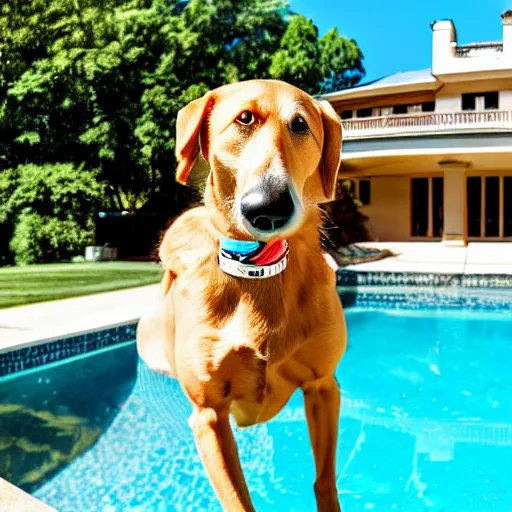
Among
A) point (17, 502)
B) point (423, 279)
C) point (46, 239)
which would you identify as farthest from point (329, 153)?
point (46, 239)

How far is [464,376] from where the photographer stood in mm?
6547

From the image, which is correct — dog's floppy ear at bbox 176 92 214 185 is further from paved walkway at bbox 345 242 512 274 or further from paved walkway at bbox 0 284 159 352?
paved walkway at bbox 345 242 512 274

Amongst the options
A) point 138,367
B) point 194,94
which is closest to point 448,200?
point 194,94

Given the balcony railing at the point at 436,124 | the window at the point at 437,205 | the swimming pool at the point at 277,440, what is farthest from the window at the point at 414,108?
the swimming pool at the point at 277,440

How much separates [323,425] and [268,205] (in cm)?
68

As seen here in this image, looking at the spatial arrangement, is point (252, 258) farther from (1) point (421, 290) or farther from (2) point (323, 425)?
(1) point (421, 290)

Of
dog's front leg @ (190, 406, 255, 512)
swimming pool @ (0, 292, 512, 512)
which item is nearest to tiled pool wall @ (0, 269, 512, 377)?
swimming pool @ (0, 292, 512, 512)

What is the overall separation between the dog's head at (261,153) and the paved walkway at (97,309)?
620mm

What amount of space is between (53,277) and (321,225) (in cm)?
1277

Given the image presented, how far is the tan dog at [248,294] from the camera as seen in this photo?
110cm

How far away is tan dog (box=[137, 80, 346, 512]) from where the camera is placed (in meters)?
1.10

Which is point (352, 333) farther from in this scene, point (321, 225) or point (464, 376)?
point (321, 225)

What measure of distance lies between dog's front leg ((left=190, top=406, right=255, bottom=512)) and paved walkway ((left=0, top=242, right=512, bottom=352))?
1.47 feet

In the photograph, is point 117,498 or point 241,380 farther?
point 117,498
